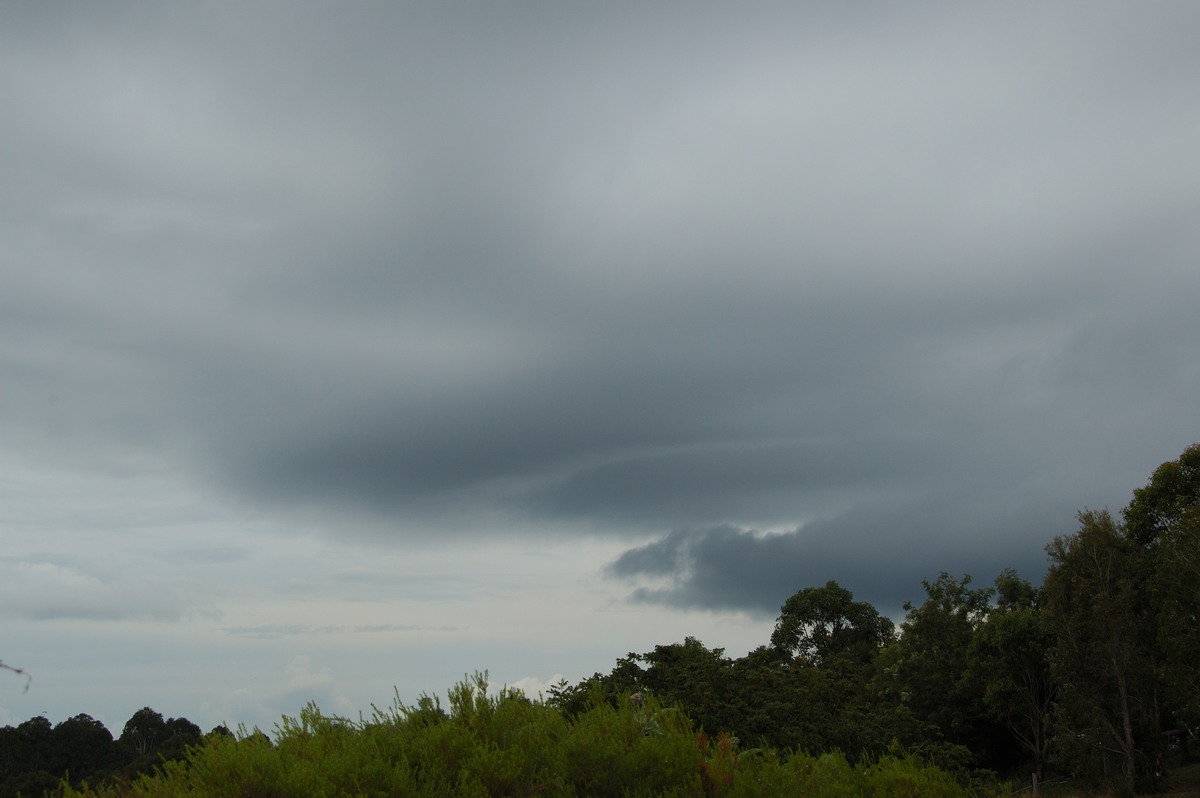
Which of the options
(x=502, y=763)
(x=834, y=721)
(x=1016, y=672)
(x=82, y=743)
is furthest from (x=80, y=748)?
(x=502, y=763)

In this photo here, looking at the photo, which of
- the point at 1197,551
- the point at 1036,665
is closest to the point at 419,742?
the point at 1197,551

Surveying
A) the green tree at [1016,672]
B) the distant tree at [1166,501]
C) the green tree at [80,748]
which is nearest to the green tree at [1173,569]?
the distant tree at [1166,501]

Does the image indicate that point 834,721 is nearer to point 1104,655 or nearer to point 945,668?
point 1104,655

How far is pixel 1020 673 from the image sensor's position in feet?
195

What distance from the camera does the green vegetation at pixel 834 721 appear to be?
32.3 feet

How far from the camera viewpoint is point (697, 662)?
94.3 feet

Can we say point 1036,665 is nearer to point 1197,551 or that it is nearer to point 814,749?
point 1197,551

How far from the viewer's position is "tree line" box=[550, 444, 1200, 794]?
27.4m

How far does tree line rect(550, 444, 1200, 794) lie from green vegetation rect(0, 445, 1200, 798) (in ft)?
0.36

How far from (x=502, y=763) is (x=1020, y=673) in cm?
5880

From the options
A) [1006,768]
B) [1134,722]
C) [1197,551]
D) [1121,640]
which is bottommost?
[1006,768]

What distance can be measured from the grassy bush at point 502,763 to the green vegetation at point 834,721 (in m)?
0.02

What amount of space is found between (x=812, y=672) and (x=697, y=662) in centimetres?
459

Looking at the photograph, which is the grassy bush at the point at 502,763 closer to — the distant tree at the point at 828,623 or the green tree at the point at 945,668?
the green tree at the point at 945,668
